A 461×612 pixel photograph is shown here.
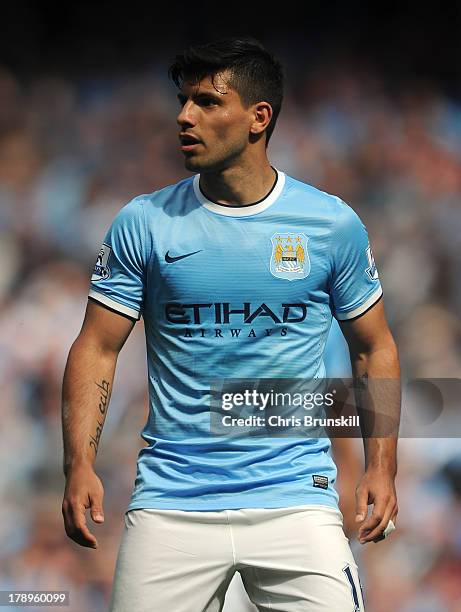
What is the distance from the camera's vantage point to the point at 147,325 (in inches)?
149

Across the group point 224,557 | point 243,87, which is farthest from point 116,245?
point 224,557

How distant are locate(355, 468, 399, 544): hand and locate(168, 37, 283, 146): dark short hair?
1.15m

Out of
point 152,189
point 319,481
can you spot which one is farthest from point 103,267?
point 152,189

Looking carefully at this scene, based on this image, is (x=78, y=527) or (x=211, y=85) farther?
(x=211, y=85)

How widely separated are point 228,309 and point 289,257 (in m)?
0.25

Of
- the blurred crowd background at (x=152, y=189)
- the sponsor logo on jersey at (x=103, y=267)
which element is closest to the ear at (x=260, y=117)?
the sponsor logo on jersey at (x=103, y=267)

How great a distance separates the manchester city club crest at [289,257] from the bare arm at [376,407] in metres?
0.23

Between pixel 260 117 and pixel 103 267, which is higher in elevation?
pixel 260 117

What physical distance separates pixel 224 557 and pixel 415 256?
2.34 m

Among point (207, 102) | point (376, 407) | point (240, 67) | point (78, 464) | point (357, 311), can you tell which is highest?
point (240, 67)

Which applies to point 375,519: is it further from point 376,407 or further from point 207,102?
point 207,102

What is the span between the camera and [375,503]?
3.60m

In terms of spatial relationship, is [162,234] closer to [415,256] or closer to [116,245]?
[116,245]

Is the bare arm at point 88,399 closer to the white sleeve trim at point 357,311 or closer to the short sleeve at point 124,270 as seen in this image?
the short sleeve at point 124,270
